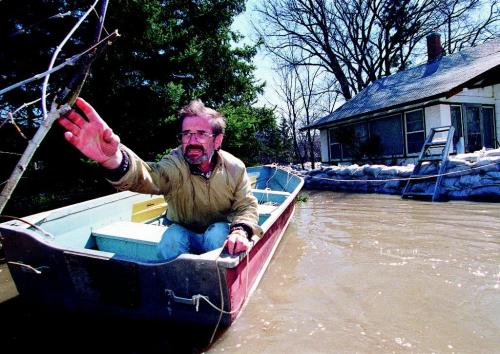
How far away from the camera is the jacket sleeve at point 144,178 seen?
2.13m

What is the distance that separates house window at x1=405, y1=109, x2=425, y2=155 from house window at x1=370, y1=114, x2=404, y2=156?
0.87 feet

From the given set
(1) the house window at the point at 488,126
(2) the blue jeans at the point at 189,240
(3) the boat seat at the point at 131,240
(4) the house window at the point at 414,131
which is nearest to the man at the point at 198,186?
(2) the blue jeans at the point at 189,240

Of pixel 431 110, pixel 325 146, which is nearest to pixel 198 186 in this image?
pixel 431 110

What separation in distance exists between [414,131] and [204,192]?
40.4ft

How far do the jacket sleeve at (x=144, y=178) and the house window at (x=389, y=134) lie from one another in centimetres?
1272

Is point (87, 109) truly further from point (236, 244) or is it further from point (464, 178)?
point (464, 178)

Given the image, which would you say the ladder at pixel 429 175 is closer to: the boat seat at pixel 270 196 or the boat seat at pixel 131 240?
the boat seat at pixel 270 196

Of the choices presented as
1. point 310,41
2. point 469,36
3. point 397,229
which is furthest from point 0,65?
point 469,36

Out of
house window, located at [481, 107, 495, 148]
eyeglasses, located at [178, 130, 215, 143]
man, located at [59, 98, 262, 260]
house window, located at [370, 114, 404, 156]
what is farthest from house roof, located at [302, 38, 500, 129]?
eyeglasses, located at [178, 130, 215, 143]

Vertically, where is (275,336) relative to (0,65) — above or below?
below

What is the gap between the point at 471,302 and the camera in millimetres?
2811

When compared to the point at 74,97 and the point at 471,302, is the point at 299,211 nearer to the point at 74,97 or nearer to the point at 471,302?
the point at 471,302

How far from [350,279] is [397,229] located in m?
2.40

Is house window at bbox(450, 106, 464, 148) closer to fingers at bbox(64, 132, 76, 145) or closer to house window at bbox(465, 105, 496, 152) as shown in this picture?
house window at bbox(465, 105, 496, 152)
